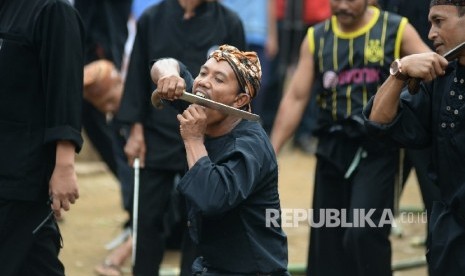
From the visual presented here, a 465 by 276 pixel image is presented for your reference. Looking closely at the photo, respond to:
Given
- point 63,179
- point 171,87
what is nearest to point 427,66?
point 171,87

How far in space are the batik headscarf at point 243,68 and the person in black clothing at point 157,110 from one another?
1.95 metres

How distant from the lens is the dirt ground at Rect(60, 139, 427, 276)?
26.0 ft

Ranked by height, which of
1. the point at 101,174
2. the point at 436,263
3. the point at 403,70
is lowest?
the point at 101,174

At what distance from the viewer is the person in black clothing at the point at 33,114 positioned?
16.8ft

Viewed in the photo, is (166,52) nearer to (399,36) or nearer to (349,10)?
(349,10)

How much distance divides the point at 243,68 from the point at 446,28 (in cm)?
89

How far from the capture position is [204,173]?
4.45 meters

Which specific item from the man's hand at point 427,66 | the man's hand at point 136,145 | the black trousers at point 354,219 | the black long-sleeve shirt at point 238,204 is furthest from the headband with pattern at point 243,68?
the man's hand at point 136,145

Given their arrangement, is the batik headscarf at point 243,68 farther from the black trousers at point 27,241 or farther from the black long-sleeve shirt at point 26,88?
the black trousers at point 27,241

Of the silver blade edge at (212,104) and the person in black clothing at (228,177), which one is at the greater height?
the silver blade edge at (212,104)

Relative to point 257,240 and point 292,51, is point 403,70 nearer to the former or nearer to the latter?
point 257,240

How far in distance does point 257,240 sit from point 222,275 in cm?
21

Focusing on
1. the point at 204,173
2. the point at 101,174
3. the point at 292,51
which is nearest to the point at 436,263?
the point at 204,173

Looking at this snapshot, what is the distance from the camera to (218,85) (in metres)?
4.77
